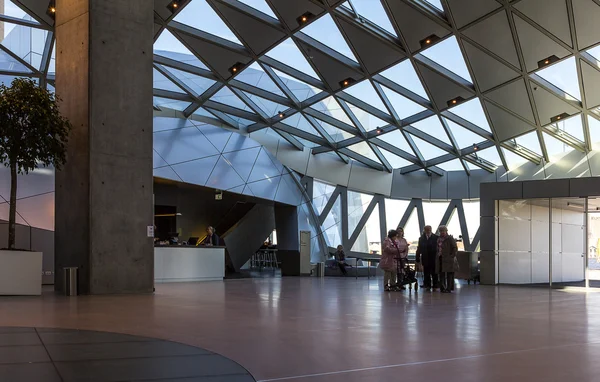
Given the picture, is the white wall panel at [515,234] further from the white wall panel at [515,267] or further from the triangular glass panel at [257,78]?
the triangular glass panel at [257,78]

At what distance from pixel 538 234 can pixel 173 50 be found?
53.8ft

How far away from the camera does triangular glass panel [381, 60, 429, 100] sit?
25.5 metres

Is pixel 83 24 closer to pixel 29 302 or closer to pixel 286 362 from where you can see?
pixel 29 302

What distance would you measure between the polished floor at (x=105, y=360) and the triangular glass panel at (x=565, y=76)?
2212cm

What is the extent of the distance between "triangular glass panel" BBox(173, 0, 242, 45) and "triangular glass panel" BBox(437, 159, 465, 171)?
1779 cm

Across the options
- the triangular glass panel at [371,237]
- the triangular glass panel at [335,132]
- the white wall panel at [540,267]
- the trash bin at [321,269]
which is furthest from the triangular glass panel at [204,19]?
the triangular glass panel at [371,237]

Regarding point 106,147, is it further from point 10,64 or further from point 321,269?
point 321,269

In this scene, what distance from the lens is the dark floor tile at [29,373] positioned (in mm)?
4867

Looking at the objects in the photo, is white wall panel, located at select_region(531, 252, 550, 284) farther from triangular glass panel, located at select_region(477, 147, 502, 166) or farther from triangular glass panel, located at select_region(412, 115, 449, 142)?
triangular glass panel, located at select_region(477, 147, 502, 166)

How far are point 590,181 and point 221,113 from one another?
18.7m

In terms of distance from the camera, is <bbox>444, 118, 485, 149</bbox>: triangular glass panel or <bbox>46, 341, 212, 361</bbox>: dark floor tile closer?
<bbox>46, 341, 212, 361</bbox>: dark floor tile

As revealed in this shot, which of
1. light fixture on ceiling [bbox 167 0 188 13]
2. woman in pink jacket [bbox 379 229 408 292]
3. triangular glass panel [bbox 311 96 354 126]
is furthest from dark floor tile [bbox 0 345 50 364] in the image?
triangular glass panel [bbox 311 96 354 126]

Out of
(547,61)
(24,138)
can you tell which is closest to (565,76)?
(547,61)

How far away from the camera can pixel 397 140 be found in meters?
34.4
